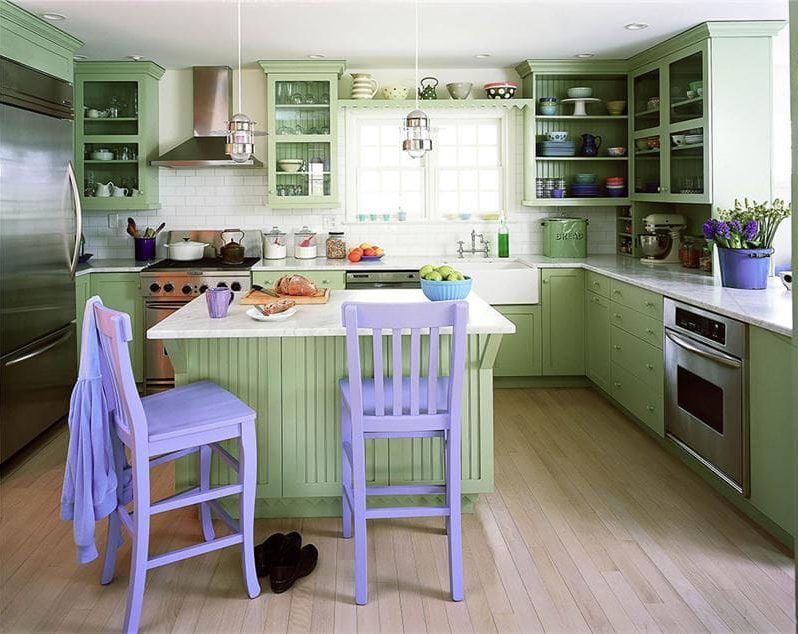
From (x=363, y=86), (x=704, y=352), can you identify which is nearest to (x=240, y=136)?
(x=704, y=352)

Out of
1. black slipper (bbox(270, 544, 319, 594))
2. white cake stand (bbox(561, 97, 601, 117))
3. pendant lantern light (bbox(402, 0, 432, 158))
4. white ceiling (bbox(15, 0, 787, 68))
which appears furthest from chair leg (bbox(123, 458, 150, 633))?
white cake stand (bbox(561, 97, 601, 117))

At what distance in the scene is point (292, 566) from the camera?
2.94m

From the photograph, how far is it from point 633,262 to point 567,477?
2.42 m

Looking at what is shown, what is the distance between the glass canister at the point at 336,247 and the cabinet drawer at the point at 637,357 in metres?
2.30

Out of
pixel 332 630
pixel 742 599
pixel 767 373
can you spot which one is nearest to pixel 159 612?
pixel 332 630

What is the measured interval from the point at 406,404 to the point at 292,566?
2.45ft

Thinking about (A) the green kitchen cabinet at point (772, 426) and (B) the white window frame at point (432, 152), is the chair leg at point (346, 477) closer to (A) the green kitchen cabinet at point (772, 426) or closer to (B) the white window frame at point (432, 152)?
(A) the green kitchen cabinet at point (772, 426)

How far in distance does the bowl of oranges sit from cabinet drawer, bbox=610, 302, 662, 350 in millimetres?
1911

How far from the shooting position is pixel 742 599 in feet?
9.06

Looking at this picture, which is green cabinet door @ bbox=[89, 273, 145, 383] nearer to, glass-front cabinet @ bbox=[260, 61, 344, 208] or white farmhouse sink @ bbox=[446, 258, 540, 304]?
glass-front cabinet @ bbox=[260, 61, 344, 208]

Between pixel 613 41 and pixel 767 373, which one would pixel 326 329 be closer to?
pixel 767 373

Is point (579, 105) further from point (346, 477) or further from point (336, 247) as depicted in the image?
point (346, 477)

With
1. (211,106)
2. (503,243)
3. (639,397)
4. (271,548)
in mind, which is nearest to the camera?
(271,548)

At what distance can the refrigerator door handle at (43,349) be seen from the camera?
4264mm
